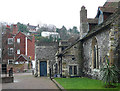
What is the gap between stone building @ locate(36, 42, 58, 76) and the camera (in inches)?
1191

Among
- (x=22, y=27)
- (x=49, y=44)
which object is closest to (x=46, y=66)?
(x=49, y=44)

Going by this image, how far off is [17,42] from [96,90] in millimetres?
42914

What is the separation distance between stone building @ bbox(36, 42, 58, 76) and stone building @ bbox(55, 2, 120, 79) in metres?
6.63

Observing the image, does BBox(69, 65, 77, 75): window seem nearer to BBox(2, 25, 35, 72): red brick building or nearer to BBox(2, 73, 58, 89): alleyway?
BBox(2, 73, 58, 89): alleyway

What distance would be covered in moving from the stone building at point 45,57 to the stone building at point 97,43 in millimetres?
6625

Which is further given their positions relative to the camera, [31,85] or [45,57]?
[45,57]

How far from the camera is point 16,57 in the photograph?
5234 centimetres

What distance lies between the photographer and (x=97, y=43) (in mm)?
19344

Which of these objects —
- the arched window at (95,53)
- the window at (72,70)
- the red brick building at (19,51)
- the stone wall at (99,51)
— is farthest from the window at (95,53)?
the red brick building at (19,51)

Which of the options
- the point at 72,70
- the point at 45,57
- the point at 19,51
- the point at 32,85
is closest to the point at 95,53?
the point at 72,70

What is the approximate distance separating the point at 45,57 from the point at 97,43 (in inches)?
531

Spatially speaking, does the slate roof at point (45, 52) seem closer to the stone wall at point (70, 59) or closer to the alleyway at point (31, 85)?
the stone wall at point (70, 59)

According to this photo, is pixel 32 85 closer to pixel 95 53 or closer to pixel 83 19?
pixel 95 53

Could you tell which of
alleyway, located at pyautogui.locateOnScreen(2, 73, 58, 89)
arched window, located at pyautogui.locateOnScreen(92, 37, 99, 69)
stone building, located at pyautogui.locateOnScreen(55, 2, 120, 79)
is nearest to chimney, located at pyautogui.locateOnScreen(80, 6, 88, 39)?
stone building, located at pyautogui.locateOnScreen(55, 2, 120, 79)
